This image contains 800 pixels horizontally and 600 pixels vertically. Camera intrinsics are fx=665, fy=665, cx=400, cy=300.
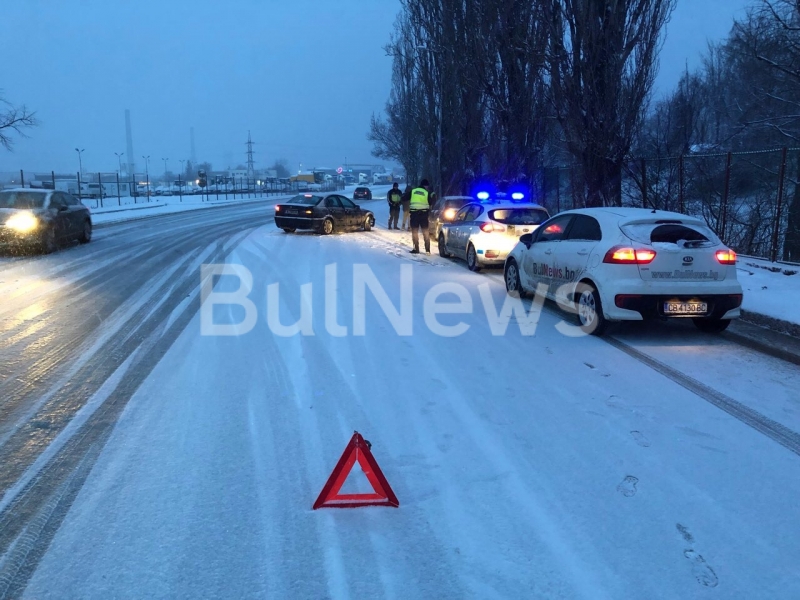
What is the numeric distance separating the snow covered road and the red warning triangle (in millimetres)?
70

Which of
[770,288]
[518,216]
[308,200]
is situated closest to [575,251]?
[770,288]

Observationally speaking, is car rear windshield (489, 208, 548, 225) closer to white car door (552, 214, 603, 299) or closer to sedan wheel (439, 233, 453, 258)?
sedan wheel (439, 233, 453, 258)

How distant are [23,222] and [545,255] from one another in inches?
481

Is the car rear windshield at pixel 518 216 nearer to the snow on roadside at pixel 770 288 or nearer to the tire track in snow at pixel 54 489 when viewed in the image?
the snow on roadside at pixel 770 288

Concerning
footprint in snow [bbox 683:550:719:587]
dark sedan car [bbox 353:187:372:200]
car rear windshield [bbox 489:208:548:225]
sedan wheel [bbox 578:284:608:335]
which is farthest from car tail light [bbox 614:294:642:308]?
dark sedan car [bbox 353:187:372:200]

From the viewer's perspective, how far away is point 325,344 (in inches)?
298

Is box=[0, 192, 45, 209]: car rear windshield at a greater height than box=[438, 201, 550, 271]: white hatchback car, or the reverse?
box=[0, 192, 45, 209]: car rear windshield

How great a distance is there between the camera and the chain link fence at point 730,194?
1396 centimetres

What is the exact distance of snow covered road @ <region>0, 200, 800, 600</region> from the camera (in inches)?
128

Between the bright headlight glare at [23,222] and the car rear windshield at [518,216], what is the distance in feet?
34.7

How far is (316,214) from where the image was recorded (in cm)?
2255

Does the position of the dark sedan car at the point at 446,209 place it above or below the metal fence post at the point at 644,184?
below

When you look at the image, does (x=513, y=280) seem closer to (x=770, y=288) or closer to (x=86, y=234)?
(x=770, y=288)

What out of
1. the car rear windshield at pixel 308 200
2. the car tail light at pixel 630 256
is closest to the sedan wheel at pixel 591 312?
the car tail light at pixel 630 256
